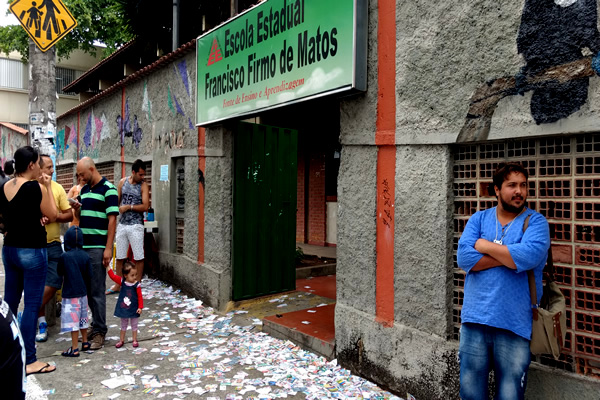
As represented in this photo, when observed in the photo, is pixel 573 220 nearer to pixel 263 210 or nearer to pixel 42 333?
pixel 263 210

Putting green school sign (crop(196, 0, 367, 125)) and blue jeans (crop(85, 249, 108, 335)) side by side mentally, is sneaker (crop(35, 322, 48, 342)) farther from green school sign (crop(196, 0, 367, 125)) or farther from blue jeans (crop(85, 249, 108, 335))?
green school sign (crop(196, 0, 367, 125))

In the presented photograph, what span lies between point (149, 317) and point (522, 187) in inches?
199

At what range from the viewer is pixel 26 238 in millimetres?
4086

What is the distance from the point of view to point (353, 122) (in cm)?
433

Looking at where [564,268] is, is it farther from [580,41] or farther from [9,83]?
[9,83]

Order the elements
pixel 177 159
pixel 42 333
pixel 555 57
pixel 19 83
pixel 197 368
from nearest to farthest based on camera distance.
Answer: pixel 555 57 → pixel 197 368 → pixel 42 333 → pixel 177 159 → pixel 19 83

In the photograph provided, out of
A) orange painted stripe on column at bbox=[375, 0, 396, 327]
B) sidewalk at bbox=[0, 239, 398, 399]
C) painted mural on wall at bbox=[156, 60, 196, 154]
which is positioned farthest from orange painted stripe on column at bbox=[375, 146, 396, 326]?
painted mural on wall at bbox=[156, 60, 196, 154]

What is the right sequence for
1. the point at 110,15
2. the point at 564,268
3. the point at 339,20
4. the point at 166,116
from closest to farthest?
the point at 564,268 < the point at 339,20 < the point at 166,116 < the point at 110,15

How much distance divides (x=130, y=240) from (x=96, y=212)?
7.19ft

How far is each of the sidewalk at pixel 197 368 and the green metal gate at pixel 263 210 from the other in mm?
928

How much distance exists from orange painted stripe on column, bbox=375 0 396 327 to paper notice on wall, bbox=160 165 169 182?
15.9ft

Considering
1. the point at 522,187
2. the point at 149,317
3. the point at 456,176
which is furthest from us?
the point at 149,317

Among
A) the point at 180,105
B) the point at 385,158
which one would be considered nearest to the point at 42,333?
the point at 180,105

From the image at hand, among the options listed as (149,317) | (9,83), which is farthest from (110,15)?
(149,317)
